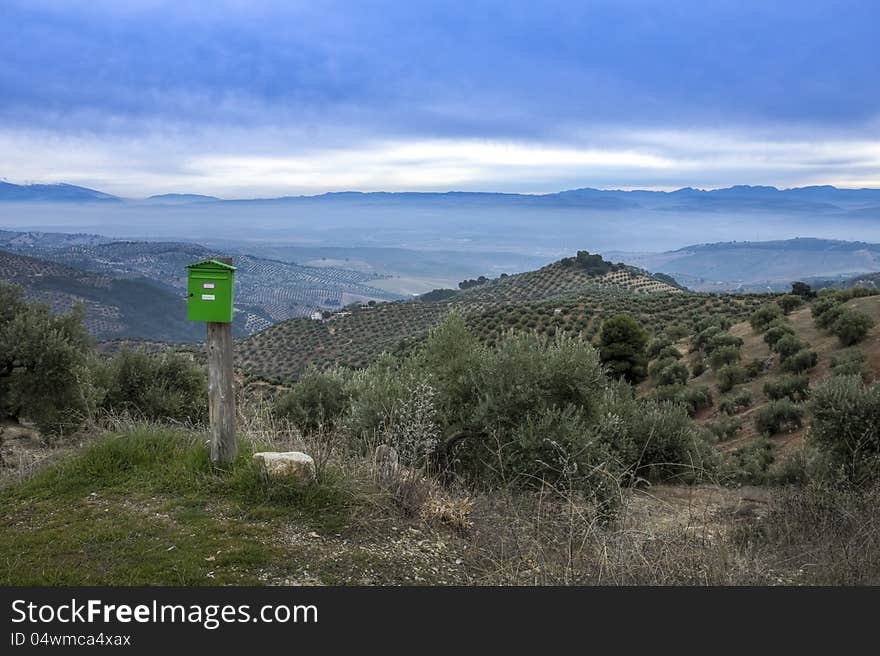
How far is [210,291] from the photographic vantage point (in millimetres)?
5535

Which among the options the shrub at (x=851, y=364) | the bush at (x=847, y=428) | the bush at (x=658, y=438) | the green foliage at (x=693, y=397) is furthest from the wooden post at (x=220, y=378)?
the green foliage at (x=693, y=397)

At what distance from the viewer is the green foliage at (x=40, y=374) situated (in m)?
9.91

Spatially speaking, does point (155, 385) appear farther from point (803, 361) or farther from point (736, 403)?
point (803, 361)

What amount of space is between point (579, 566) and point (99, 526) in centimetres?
371

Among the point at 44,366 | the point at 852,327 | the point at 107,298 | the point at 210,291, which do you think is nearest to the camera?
the point at 210,291

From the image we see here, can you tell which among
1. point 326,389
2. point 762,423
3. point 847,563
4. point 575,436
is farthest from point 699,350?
point 847,563

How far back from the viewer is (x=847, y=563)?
4660 mm

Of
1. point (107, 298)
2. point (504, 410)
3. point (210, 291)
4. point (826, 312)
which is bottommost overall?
point (107, 298)

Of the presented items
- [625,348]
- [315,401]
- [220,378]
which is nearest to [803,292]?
[625,348]

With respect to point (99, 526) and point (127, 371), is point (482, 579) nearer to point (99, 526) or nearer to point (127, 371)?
point (99, 526)

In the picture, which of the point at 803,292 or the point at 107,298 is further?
the point at 107,298

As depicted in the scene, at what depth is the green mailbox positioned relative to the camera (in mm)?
5500

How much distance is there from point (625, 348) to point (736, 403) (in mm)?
8166

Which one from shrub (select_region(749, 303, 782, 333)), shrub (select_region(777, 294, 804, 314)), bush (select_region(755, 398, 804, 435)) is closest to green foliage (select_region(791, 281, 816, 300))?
shrub (select_region(777, 294, 804, 314))
